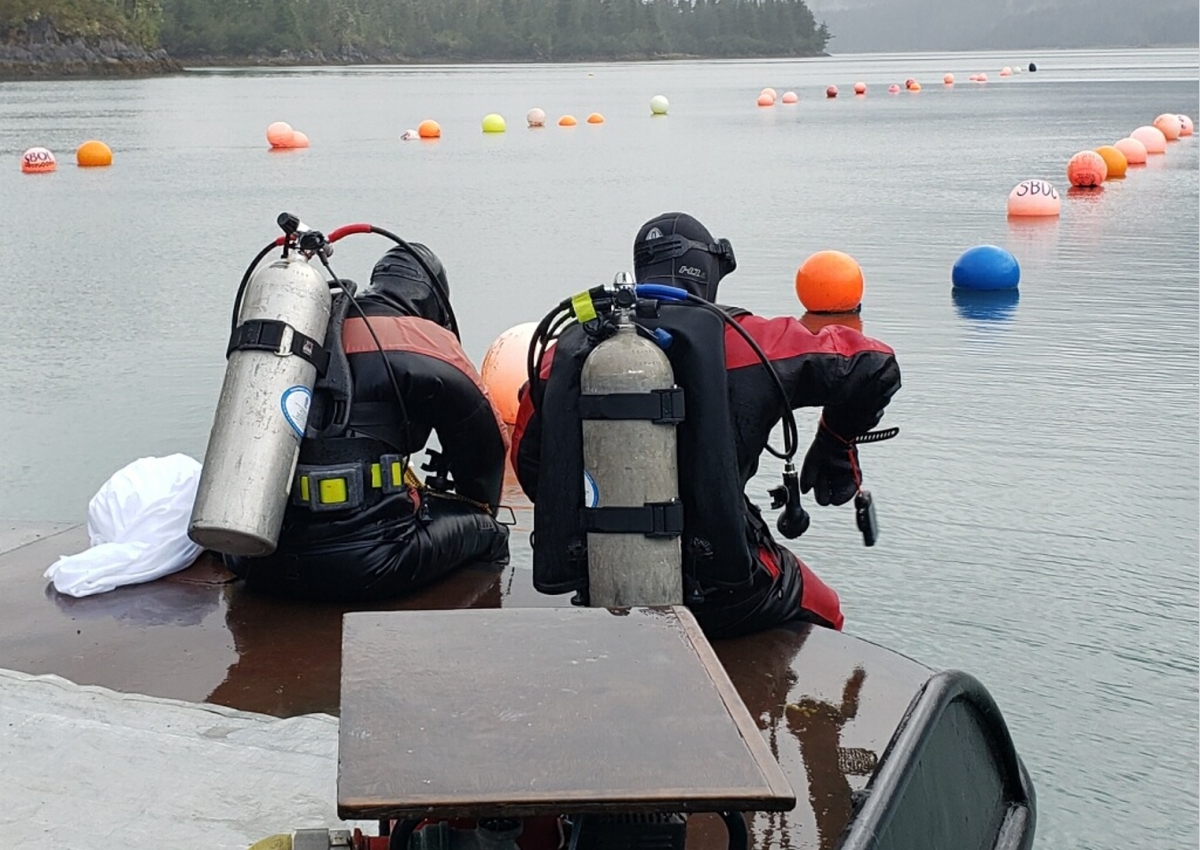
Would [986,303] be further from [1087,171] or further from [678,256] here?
[1087,171]

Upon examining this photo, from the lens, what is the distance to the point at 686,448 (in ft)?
12.0

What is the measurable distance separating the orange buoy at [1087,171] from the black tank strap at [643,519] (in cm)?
1752

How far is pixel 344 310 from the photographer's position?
14.6ft

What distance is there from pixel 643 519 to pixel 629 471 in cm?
12

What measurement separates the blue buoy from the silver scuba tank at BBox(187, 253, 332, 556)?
339 inches

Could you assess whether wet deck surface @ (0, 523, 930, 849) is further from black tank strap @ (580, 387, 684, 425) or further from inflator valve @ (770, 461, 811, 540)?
black tank strap @ (580, 387, 684, 425)

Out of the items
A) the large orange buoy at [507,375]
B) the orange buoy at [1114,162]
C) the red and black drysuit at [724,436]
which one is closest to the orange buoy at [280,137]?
the orange buoy at [1114,162]

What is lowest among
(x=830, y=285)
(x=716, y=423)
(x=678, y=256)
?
(x=830, y=285)

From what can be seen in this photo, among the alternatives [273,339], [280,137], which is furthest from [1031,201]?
[280,137]

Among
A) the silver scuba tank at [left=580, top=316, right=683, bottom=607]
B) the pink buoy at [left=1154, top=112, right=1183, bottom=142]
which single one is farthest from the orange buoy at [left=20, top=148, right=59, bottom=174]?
the silver scuba tank at [left=580, top=316, right=683, bottom=607]

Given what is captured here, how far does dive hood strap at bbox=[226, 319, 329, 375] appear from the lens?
13.7 feet

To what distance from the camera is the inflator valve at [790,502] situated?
406 cm

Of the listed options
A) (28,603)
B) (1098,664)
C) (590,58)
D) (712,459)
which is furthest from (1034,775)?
(590,58)

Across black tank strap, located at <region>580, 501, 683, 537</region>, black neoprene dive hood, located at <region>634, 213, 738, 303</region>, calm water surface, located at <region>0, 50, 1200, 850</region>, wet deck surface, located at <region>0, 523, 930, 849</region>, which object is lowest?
calm water surface, located at <region>0, 50, 1200, 850</region>
